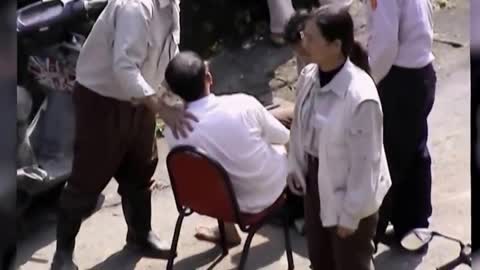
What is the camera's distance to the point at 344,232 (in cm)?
365

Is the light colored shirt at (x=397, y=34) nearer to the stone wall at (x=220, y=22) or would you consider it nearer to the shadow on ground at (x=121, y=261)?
the shadow on ground at (x=121, y=261)

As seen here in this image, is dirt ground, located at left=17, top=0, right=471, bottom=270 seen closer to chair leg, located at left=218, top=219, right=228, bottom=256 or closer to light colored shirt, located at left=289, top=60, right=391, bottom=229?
chair leg, located at left=218, top=219, right=228, bottom=256

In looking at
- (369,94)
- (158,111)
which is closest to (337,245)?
(369,94)

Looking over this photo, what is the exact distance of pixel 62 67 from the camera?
16.7 feet

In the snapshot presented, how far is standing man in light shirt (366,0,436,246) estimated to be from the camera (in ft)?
13.9

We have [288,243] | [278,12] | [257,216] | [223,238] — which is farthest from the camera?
[278,12]

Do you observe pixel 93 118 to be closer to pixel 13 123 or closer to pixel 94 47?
pixel 94 47

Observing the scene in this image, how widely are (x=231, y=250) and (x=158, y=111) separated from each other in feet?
3.35

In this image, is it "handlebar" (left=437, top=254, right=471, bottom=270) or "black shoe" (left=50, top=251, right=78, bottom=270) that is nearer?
"handlebar" (left=437, top=254, right=471, bottom=270)

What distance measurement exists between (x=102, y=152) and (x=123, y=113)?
0.21 metres

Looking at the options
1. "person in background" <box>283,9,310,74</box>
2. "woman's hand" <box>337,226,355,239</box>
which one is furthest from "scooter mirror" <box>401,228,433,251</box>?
"person in background" <box>283,9,310,74</box>

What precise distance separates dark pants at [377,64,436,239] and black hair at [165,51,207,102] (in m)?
0.81

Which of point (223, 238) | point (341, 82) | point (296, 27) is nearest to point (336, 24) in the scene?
point (341, 82)

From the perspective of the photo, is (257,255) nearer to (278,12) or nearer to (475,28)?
(278,12)
